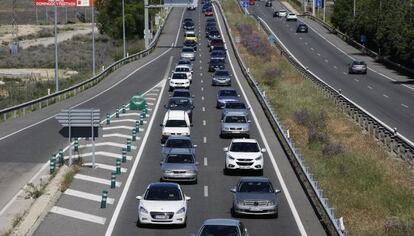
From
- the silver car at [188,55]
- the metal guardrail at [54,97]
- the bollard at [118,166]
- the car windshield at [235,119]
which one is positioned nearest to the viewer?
the bollard at [118,166]

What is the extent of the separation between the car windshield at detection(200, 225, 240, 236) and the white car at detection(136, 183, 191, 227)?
12.6 ft

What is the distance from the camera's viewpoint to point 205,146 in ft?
142

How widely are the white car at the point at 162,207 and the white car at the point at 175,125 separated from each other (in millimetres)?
17045

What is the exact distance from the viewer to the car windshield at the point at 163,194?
2641 cm

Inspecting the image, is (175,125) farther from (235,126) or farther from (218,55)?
(218,55)

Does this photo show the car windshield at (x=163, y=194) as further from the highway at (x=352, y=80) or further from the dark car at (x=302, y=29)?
the dark car at (x=302, y=29)

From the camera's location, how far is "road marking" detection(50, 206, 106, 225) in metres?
27.0

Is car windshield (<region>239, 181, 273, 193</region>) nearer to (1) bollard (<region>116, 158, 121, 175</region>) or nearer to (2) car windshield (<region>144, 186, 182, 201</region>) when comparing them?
(2) car windshield (<region>144, 186, 182, 201</region>)

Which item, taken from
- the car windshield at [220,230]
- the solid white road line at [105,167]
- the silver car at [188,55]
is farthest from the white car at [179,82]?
the car windshield at [220,230]

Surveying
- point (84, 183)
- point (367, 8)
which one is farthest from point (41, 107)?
point (367, 8)

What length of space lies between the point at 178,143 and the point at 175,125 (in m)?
6.70

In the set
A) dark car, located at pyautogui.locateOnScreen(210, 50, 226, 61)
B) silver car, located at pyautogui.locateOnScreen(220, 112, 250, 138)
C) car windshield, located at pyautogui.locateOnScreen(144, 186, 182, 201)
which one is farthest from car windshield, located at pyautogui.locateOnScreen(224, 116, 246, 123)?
dark car, located at pyautogui.locateOnScreen(210, 50, 226, 61)

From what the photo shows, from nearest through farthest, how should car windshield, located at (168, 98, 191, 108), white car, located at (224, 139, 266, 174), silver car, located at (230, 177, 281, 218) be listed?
silver car, located at (230, 177, 281, 218) < white car, located at (224, 139, 266, 174) < car windshield, located at (168, 98, 191, 108)

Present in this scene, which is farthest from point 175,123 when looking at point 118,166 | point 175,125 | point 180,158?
point 180,158
